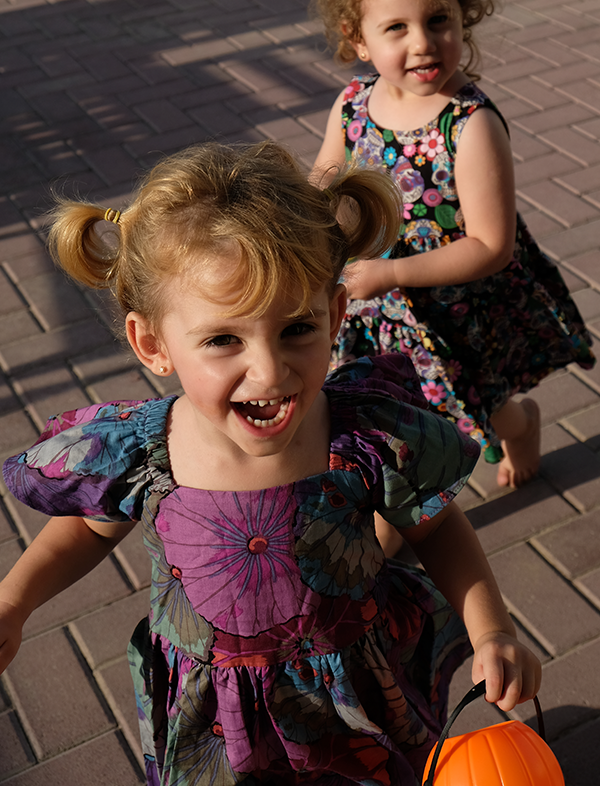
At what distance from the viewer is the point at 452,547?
151cm

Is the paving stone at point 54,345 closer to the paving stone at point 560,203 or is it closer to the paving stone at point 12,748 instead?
the paving stone at point 12,748

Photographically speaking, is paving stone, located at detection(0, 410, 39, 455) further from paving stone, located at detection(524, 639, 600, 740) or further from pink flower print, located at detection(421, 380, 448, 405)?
paving stone, located at detection(524, 639, 600, 740)

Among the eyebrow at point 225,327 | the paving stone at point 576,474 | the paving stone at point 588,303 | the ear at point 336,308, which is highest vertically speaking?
the eyebrow at point 225,327

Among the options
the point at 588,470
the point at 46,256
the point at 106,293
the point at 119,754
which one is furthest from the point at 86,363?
the point at 588,470

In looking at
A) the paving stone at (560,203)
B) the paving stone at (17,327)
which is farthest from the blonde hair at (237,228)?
the paving stone at (560,203)

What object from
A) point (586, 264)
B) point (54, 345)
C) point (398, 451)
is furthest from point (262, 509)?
point (586, 264)

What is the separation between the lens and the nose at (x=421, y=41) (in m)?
1.96

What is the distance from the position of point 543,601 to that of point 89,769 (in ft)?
4.29

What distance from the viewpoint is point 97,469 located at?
142 centimetres

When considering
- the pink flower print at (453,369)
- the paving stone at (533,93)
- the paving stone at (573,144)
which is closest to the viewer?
the pink flower print at (453,369)

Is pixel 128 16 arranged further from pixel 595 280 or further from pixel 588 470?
pixel 588 470

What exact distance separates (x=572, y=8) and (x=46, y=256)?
418cm

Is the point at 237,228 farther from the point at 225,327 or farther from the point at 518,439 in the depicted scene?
the point at 518,439

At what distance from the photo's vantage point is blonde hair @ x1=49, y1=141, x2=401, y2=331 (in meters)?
1.21
